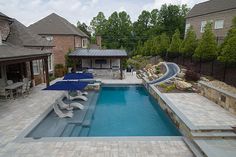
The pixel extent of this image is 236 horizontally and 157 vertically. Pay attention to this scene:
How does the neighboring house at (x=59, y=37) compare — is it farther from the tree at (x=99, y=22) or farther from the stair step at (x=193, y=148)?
the tree at (x=99, y=22)

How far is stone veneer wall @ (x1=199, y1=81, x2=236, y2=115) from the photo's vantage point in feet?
29.6

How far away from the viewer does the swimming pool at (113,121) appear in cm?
823

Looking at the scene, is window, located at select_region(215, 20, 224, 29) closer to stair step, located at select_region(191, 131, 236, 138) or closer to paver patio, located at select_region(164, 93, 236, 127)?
paver patio, located at select_region(164, 93, 236, 127)

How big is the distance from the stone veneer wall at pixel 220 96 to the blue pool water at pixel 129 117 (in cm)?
306

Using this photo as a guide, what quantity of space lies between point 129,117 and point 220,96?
523 cm

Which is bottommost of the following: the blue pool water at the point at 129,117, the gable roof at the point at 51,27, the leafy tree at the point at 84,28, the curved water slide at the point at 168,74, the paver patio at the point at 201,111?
the blue pool water at the point at 129,117

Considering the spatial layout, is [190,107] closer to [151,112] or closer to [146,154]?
[151,112]

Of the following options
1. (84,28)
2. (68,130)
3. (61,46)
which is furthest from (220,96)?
(84,28)

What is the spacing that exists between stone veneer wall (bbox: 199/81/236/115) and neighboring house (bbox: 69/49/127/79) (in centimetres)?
989

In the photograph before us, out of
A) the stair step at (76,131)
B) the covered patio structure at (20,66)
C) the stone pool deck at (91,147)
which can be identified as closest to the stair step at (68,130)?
the stair step at (76,131)

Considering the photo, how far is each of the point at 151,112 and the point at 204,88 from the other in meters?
4.03

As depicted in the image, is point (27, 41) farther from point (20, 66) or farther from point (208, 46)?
point (208, 46)

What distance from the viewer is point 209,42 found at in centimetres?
1502

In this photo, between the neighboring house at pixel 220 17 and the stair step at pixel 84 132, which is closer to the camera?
the stair step at pixel 84 132
